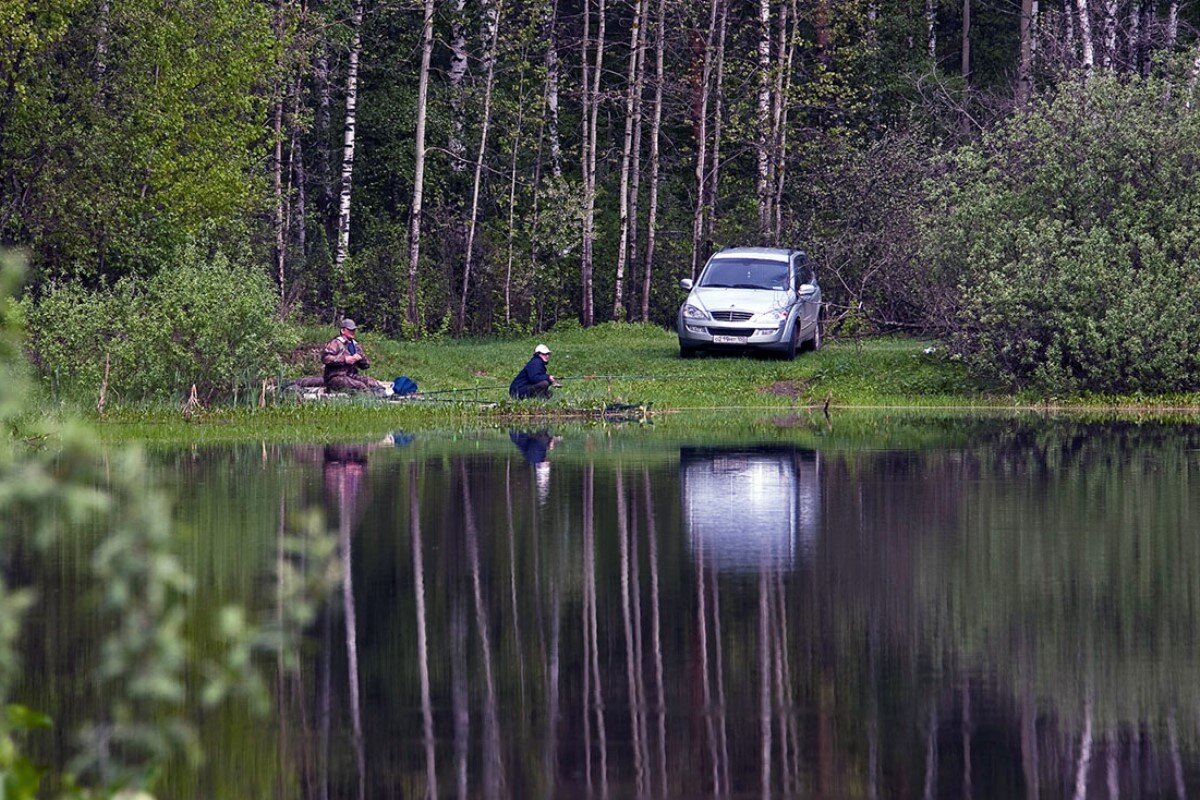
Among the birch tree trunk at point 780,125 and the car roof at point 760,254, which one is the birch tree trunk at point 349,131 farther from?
the car roof at point 760,254

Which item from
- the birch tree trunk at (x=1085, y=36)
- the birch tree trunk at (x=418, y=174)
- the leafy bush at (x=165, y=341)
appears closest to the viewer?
the leafy bush at (x=165, y=341)

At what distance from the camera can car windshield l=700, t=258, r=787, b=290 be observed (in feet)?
128

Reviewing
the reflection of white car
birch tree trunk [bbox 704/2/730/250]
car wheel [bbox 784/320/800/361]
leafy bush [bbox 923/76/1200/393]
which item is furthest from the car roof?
the reflection of white car

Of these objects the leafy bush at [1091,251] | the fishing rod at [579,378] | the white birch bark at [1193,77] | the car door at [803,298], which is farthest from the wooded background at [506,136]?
the fishing rod at [579,378]

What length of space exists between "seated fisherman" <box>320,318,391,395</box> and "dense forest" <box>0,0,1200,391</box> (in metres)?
1.72

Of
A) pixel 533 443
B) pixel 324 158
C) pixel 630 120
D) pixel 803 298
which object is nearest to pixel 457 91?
pixel 324 158

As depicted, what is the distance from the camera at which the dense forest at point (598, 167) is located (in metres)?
33.7

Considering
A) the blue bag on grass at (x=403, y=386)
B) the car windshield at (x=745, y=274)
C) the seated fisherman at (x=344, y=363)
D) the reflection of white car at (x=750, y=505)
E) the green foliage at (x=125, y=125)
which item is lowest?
the reflection of white car at (x=750, y=505)

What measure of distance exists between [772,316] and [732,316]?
80 centimetres

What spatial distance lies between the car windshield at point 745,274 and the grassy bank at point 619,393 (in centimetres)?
155

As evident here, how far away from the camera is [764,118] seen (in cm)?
5162

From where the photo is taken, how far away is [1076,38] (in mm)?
47312

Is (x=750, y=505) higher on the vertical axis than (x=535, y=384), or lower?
lower

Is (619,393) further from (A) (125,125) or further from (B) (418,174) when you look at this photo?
(B) (418,174)
